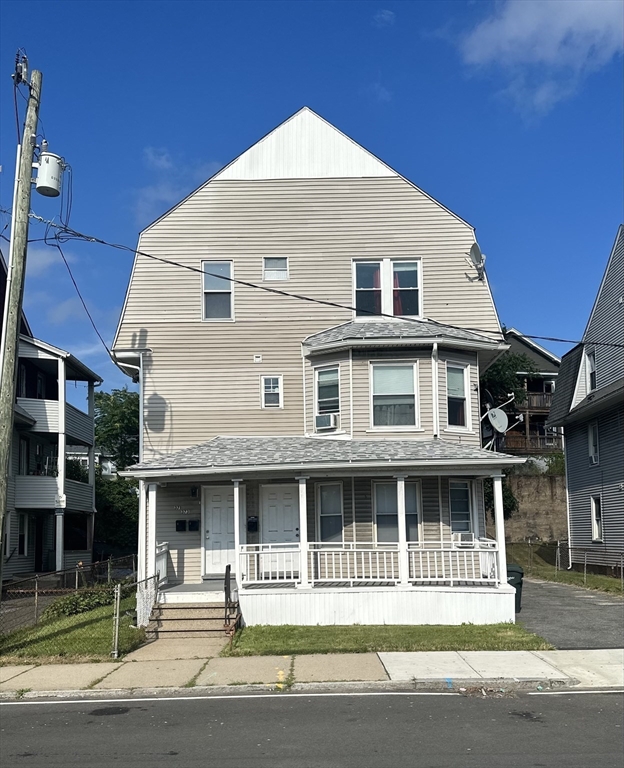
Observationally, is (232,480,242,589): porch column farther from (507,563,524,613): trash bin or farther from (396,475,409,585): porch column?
(507,563,524,613): trash bin

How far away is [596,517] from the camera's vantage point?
29406mm

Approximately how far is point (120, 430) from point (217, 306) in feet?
83.8

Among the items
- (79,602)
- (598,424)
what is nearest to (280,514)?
(79,602)

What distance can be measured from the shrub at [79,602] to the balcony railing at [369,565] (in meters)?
4.10

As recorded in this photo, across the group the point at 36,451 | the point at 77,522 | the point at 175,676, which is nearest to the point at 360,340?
the point at 175,676

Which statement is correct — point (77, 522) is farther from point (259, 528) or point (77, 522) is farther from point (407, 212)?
point (407, 212)

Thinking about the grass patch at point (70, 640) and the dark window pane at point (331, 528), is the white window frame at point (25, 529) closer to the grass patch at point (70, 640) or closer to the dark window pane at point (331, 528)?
the grass patch at point (70, 640)

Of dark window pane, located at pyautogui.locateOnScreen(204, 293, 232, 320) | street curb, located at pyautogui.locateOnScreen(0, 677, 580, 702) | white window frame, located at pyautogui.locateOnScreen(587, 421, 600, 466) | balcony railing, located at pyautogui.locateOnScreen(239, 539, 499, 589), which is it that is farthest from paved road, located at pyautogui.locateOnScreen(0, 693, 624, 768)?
white window frame, located at pyautogui.locateOnScreen(587, 421, 600, 466)

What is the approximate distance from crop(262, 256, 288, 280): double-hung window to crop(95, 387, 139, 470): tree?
24.7 metres

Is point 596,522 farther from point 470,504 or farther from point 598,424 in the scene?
point 470,504

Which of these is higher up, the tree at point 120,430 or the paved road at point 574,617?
the tree at point 120,430

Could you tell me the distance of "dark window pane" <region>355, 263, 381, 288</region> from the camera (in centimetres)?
2061

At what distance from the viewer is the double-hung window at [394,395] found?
19000 mm

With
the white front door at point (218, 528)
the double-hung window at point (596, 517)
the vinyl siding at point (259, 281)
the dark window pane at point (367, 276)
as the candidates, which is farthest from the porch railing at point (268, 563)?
the double-hung window at point (596, 517)
